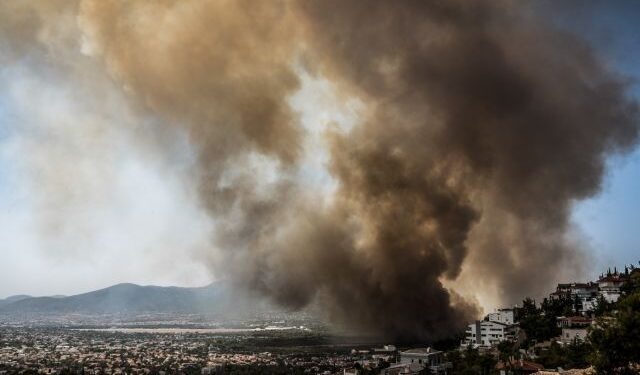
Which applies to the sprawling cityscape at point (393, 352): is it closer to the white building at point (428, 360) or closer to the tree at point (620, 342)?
the white building at point (428, 360)

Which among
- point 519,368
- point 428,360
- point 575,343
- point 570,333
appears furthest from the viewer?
point 570,333

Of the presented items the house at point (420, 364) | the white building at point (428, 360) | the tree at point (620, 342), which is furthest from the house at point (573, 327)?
the tree at point (620, 342)

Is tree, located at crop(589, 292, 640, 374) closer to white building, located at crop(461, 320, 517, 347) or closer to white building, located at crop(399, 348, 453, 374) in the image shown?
white building, located at crop(399, 348, 453, 374)

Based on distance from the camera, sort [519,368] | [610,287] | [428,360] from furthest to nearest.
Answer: [610,287]
[428,360]
[519,368]

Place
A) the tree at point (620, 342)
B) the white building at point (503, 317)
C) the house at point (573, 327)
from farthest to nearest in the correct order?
the white building at point (503, 317)
the house at point (573, 327)
the tree at point (620, 342)

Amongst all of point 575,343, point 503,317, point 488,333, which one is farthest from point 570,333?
point 503,317

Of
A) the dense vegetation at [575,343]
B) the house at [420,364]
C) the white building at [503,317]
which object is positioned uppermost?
the white building at [503,317]

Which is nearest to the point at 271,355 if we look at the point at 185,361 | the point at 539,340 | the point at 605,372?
the point at 185,361

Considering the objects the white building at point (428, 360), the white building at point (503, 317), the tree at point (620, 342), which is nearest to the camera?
the tree at point (620, 342)

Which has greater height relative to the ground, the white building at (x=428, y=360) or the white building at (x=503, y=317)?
the white building at (x=503, y=317)

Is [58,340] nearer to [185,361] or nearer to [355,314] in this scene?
[185,361]

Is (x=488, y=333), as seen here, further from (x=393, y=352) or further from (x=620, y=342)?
(x=620, y=342)
